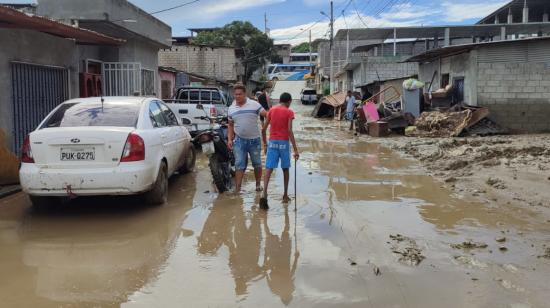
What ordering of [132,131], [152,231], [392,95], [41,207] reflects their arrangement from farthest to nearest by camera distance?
[392,95]
[41,207]
[132,131]
[152,231]

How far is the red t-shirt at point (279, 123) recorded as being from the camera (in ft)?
24.7

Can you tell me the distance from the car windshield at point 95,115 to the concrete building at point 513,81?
46.4 ft

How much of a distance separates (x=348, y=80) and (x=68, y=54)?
119 ft

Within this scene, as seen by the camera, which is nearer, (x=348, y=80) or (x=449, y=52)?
(x=449, y=52)

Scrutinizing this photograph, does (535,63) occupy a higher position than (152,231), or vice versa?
(535,63)

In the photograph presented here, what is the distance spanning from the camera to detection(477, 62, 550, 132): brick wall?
17953mm

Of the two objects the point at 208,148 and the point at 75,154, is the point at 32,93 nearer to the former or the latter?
the point at 208,148

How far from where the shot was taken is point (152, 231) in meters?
6.13

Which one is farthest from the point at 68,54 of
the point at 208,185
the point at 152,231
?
the point at 152,231

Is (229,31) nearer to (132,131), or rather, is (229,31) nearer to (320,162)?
(320,162)

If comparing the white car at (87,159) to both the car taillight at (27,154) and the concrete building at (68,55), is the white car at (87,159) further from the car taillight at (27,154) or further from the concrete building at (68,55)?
the concrete building at (68,55)

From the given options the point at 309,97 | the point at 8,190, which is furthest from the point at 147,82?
the point at 309,97

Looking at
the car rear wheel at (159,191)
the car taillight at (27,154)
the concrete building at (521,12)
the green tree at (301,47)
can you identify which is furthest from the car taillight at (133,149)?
the green tree at (301,47)

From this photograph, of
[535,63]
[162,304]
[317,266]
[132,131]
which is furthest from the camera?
[535,63]
